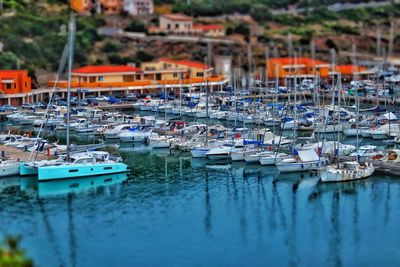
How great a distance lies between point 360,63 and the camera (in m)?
76.9

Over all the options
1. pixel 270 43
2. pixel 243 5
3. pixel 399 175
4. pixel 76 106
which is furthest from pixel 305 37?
pixel 399 175

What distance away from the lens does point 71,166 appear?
102 ft

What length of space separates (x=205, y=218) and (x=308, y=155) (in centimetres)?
770

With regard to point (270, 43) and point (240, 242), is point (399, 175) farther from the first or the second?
point (270, 43)

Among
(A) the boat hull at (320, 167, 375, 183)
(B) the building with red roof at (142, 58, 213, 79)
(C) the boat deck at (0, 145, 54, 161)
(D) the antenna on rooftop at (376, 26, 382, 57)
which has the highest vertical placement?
(D) the antenna on rooftop at (376, 26, 382, 57)

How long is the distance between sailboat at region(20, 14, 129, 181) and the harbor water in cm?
37

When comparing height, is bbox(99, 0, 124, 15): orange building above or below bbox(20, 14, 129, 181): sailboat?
above

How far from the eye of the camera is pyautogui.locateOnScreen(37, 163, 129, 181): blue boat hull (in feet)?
100

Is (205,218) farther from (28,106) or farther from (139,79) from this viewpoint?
(139,79)

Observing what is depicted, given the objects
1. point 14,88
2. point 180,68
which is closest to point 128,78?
point 180,68

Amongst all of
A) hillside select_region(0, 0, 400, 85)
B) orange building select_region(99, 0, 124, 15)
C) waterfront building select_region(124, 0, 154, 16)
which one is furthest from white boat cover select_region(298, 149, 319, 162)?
orange building select_region(99, 0, 124, 15)

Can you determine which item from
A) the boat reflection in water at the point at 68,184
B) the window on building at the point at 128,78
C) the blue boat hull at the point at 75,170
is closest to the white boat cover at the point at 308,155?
the boat reflection in water at the point at 68,184

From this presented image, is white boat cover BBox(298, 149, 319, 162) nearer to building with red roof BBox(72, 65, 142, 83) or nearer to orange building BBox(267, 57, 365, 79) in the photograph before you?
building with red roof BBox(72, 65, 142, 83)

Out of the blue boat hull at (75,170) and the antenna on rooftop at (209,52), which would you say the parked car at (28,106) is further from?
the antenna on rooftop at (209,52)
